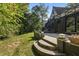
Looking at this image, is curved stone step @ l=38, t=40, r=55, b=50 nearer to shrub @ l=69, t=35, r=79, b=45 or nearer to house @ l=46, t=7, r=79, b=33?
house @ l=46, t=7, r=79, b=33

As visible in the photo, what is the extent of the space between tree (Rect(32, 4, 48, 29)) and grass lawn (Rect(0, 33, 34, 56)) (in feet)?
1.62

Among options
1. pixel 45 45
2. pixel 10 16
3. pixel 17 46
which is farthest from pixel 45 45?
pixel 10 16

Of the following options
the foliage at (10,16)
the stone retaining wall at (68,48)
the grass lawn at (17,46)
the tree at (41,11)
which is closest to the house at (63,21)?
the tree at (41,11)

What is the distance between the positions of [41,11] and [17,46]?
1.04 m

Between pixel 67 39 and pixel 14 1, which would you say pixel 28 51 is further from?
pixel 14 1

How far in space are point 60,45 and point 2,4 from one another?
1.76 m

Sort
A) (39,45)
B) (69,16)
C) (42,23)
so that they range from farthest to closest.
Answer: (39,45), (69,16), (42,23)

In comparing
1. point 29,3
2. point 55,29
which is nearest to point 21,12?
point 29,3

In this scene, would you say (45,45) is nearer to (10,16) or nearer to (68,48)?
(68,48)

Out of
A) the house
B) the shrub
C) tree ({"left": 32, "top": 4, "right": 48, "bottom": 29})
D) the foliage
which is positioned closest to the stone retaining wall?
the shrub

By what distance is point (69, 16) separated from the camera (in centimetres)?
445

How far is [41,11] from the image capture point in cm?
420

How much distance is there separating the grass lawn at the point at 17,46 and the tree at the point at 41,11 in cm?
49

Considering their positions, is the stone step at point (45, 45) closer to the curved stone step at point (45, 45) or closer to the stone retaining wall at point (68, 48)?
the curved stone step at point (45, 45)
